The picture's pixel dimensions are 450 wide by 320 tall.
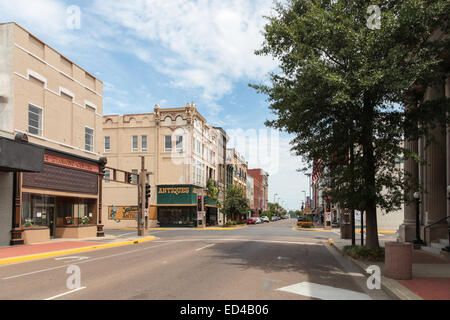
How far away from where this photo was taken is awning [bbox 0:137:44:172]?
1923 centimetres

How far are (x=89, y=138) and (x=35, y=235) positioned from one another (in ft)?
31.8

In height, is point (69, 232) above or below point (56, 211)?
below

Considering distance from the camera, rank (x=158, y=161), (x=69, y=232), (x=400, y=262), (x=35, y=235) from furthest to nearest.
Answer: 1. (x=158, y=161)
2. (x=69, y=232)
3. (x=35, y=235)
4. (x=400, y=262)

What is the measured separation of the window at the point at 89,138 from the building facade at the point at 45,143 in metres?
0.08

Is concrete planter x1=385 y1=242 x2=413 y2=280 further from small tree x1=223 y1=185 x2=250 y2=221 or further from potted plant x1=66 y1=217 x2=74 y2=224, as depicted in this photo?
small tree x1=223 y1=185 x2=250 y2=221

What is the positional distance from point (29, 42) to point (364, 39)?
→ 20315 mm

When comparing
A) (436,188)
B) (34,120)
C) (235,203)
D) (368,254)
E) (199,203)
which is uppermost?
(34,120)

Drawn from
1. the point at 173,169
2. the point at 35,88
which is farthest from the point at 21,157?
the point at 173,169

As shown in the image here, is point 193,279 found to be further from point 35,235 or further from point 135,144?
point 135,144
